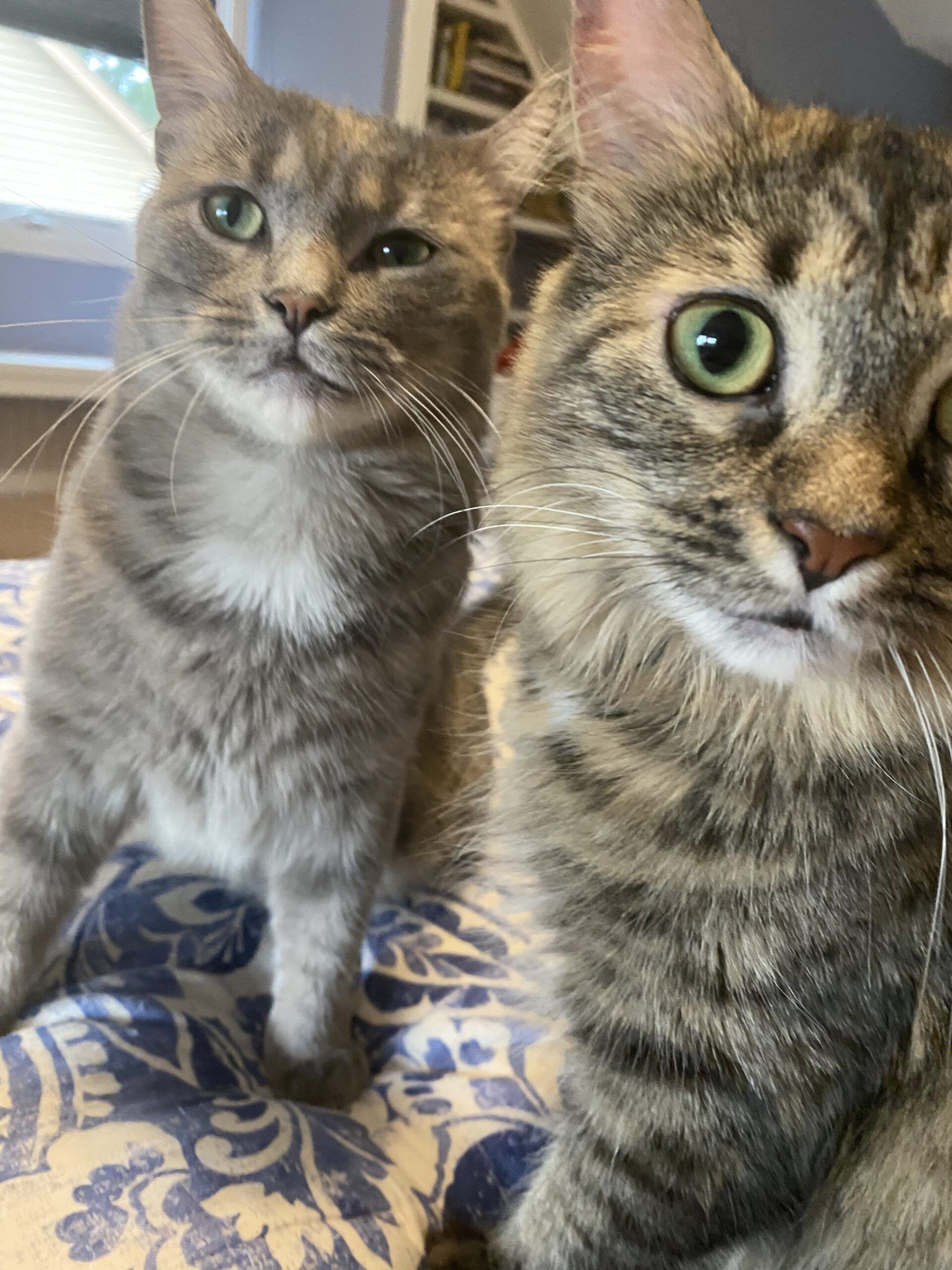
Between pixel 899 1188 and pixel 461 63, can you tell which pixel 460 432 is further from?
pixel 461 63

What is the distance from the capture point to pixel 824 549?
1.83 feet

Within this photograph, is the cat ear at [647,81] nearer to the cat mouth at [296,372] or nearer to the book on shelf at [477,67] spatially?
the cat mouth at [296,372]

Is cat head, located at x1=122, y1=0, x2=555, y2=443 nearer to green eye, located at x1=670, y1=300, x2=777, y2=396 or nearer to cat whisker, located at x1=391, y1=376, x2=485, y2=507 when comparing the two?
cat whisker, located at x1=391, y1=376, x2=485, y2=507

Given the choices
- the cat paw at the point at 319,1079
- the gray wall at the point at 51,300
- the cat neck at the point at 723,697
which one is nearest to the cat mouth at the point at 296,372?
the cat neck at the point at 723,697

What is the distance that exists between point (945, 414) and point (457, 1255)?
0.78m

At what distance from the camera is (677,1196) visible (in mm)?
681

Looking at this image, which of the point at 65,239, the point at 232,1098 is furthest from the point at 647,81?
the point at 65,239

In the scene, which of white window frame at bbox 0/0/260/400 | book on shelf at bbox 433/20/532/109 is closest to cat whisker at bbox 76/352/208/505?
white window frame at bbox 0/0/260/400

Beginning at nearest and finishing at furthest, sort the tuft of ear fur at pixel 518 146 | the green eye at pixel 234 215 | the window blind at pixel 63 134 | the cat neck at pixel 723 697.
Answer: the cat neck at pixel 723 697 < the green eye at pixel 234 215 < the tuft of ear fur at pixel 518 146 < the window blind at pixel 63 134

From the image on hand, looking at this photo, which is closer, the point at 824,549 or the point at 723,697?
the point at 824,549

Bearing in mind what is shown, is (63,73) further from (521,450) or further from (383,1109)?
(383,1109)

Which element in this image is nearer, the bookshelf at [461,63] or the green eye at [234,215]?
the green eye at [234,215]

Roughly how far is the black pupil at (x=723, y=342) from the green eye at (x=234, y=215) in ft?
Result: 1.62

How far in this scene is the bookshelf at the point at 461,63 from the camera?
255 cm
